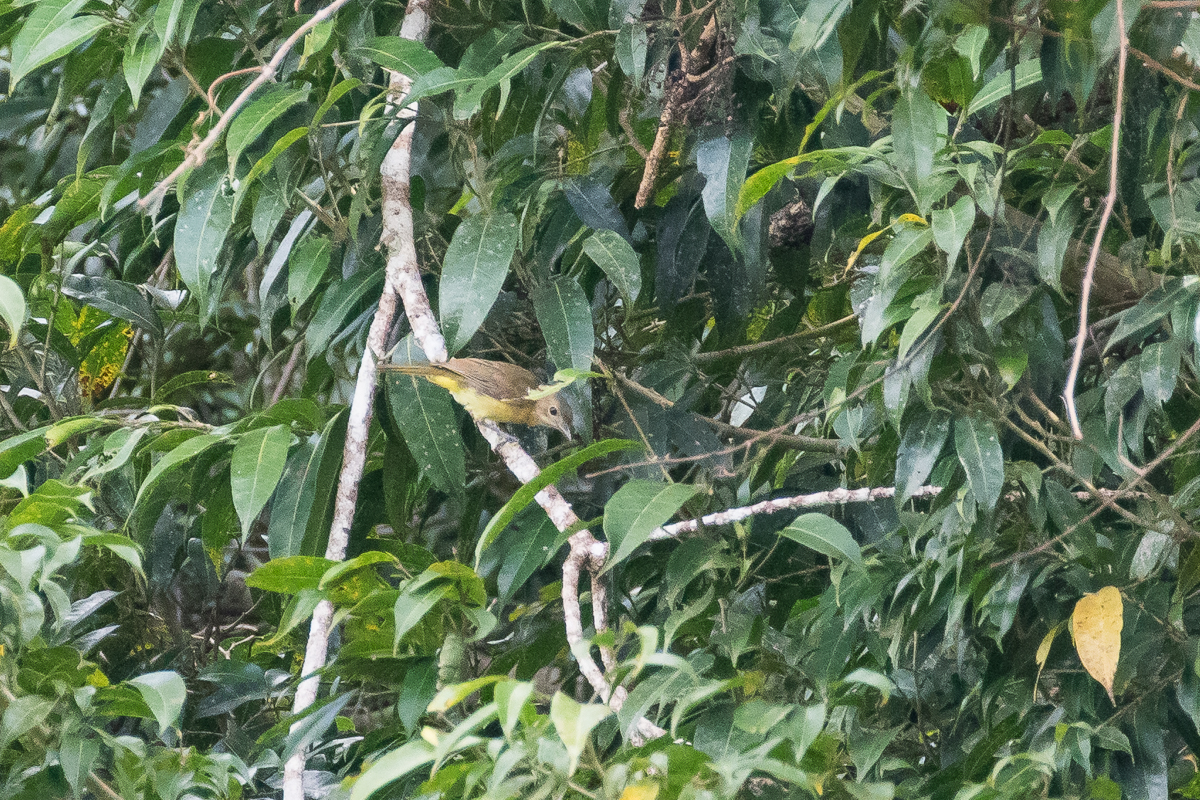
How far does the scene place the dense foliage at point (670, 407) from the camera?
72.7 inches

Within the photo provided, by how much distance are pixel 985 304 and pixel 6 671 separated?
180cm

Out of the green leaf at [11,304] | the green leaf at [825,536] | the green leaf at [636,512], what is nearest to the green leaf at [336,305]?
the green leaf at [11,304]

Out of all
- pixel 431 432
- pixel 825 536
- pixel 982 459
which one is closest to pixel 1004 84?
pixel 982 459

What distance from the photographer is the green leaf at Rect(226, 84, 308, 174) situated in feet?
7.29

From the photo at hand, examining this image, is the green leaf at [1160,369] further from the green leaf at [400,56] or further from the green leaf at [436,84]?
the green leaf at [400,56]

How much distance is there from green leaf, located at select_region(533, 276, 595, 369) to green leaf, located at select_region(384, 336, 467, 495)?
29 centimetres

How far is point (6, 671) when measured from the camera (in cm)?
190

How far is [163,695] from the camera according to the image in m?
1.89

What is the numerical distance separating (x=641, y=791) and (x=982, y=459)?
3.01 ft

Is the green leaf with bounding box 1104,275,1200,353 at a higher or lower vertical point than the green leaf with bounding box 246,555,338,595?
higher

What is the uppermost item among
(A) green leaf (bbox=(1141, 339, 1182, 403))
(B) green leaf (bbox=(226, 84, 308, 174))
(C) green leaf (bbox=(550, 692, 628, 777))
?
Answer: (B) green leaf (bbox=(226, 84, 308, 174))

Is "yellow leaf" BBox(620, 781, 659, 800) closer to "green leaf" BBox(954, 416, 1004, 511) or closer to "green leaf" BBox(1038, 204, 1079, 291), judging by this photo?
"green leaf" BBox(954, 416, 1004, 511)

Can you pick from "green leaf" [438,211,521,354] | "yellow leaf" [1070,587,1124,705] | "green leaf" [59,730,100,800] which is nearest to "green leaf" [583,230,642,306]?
"green leaf" [438,211,521,354]

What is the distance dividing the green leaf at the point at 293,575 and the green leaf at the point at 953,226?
1.14 m
